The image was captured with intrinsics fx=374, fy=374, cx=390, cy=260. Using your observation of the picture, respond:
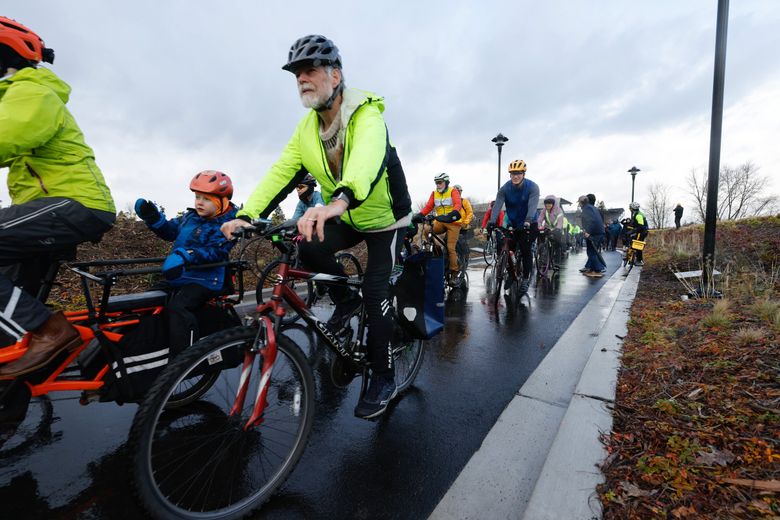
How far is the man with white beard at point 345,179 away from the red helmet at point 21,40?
139cm

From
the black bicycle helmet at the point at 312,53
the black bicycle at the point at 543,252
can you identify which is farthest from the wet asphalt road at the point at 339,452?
the black bicycle at the point at 543,252

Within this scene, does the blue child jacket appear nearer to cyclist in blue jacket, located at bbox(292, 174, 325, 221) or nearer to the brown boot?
the brown boot

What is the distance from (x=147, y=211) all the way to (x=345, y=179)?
1991 millimetres

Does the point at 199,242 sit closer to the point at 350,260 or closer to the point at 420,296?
the point at 420,296

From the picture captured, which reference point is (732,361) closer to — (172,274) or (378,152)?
(378,152)

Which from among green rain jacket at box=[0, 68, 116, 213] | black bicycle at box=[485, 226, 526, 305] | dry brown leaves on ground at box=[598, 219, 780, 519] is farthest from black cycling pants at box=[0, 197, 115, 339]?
black bicycle at box=[485, 226, 526, 305]

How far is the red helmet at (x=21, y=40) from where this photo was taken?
204 cm

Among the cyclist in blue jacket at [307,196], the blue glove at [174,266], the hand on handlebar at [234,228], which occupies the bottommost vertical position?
the blue glove at [174,266]

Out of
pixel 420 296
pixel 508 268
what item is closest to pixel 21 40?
pixel 420 296

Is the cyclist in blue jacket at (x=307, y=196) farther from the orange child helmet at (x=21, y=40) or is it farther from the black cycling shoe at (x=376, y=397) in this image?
the black cycling shoe at (x=376, y=397)

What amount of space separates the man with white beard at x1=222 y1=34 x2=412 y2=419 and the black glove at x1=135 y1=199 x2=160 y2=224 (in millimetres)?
1125

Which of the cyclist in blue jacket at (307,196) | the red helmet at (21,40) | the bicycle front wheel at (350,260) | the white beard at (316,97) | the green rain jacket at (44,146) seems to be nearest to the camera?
the green rain jacket at (44,146)

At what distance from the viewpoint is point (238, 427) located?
76.7 inches

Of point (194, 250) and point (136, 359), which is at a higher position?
point (194, 250)
